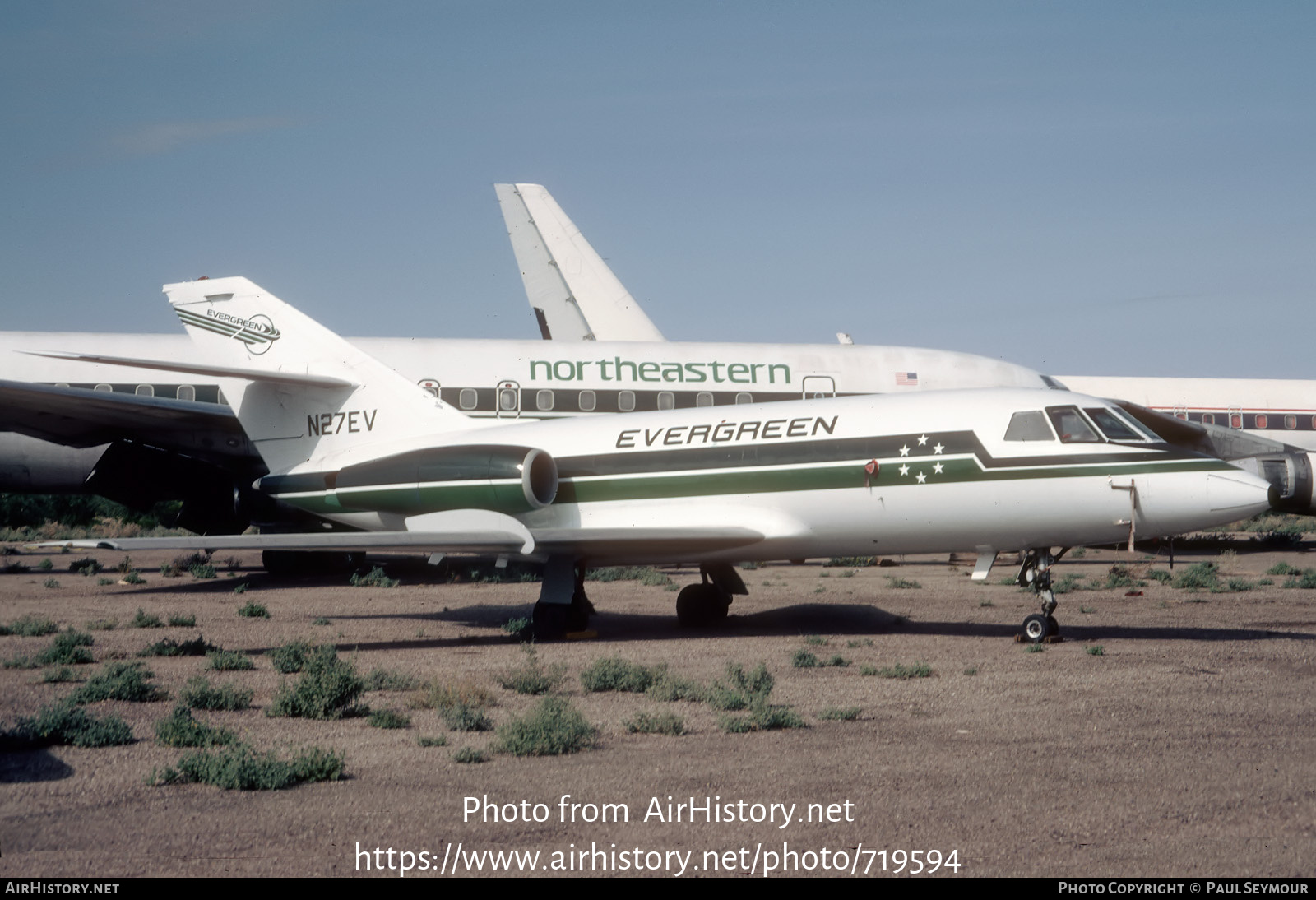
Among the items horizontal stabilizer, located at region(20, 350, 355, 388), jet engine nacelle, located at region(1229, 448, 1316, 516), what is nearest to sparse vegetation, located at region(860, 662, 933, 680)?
horizontal stabilizer, located at region(20, 350, 355, 388)

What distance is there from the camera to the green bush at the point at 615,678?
10328mm

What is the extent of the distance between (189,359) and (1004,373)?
15964 mm

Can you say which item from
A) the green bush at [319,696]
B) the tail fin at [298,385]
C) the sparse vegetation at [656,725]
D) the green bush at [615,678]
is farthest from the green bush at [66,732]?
the tail fin at [298,385]

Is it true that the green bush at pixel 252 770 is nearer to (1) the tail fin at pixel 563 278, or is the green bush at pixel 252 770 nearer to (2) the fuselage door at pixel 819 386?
(2) the fuselage door at pixel 819 386

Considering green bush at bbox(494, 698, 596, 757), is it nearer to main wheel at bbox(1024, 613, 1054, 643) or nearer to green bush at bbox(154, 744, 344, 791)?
green bush at bbox(154, 744, 344, 791)

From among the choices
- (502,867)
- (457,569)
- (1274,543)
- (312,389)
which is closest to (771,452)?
(312,389)

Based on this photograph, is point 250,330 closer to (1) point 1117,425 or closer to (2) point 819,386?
(2) point 819,386

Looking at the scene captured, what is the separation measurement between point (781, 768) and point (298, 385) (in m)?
12.1

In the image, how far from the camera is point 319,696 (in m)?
9.05

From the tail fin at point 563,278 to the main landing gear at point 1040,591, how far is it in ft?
64.3

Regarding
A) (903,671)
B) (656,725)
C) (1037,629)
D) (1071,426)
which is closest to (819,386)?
(1071,426)

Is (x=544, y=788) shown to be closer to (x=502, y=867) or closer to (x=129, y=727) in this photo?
(x=502, y=867)

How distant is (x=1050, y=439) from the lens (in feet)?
42.8

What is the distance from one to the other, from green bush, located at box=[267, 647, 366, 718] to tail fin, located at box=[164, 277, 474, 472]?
793 cm
